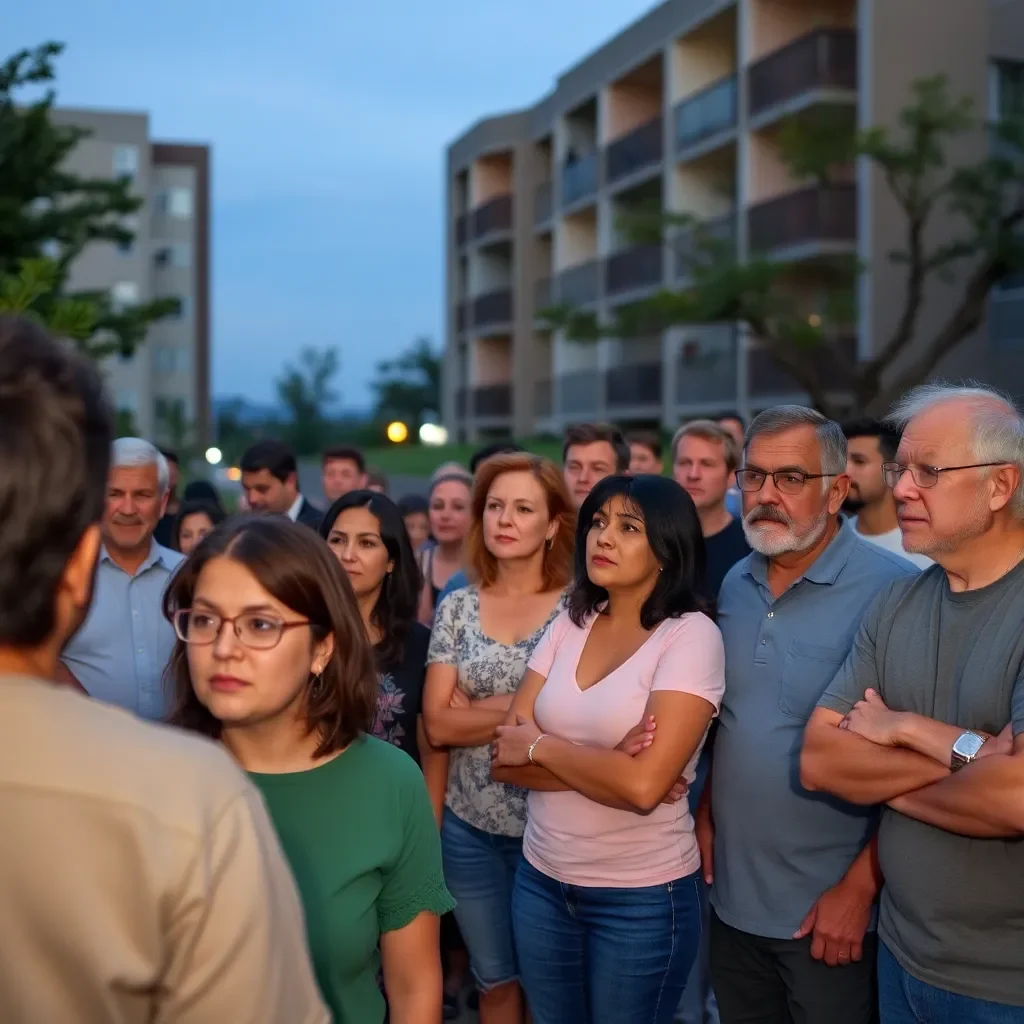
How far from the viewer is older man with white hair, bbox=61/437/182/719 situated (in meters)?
5.01

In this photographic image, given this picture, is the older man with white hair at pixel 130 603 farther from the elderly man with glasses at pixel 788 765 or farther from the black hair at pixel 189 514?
the black hair at pixel 189 514

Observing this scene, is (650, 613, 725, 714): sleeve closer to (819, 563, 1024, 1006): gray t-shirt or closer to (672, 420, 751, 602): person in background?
(819, 563, 1024, 1006): gray t-shirt

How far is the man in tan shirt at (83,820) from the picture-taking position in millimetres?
1530

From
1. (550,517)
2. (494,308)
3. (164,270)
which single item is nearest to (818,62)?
(494,308)

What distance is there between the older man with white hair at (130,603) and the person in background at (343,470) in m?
4.40

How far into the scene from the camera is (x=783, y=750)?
4.00m

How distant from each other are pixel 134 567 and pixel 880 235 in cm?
2105

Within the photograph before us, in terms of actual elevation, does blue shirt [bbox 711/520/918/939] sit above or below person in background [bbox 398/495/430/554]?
below

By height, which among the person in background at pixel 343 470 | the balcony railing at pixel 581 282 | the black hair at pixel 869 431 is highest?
the balcony railing at pixel 581 282

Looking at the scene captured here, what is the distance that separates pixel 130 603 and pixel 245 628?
2.72 m

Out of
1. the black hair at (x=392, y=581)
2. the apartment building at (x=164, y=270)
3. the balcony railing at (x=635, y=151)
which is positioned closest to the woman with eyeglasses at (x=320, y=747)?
the black hair at (x=392, y=581)

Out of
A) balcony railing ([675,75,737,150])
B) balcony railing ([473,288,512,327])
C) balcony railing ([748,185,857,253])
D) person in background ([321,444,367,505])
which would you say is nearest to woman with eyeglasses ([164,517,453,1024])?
person in background ([321,444,367,505])

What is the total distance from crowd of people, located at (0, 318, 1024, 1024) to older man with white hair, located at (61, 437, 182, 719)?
→ 0.01m

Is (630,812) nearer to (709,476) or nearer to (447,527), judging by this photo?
(709,476)
